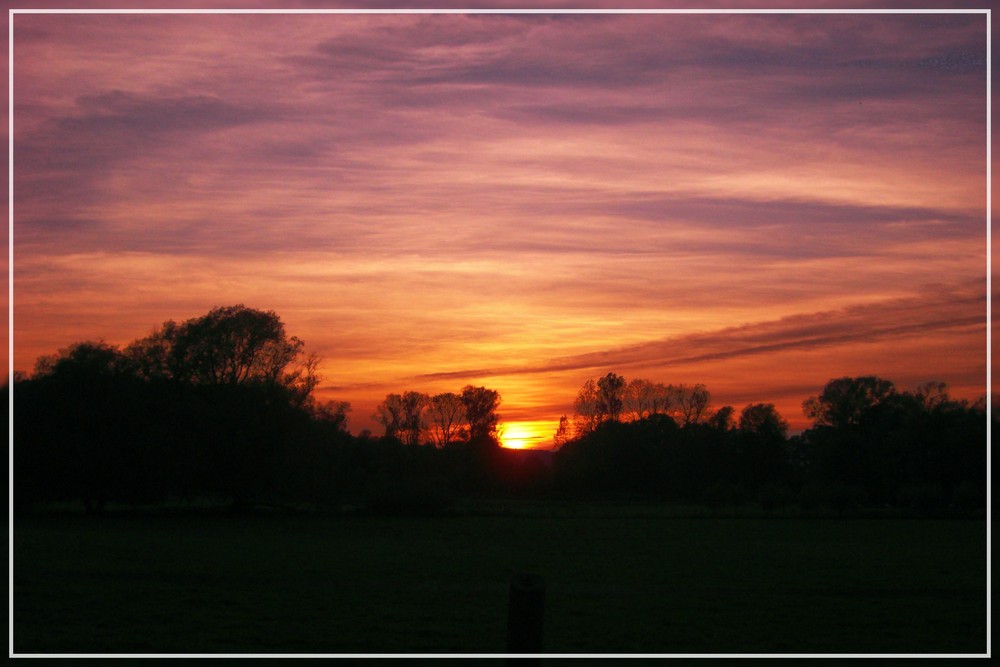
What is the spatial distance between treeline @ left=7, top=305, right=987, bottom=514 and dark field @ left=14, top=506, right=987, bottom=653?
407 cm

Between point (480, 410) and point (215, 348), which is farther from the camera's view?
point (480, 410)

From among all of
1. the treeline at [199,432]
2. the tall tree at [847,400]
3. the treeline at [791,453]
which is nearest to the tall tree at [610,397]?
the treeline at [791,453]

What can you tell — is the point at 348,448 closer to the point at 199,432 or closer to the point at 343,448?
the point at 343,448

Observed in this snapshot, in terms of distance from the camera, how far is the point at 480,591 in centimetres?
1978

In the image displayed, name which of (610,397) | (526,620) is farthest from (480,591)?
(610,397)

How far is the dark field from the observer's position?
13.6 m

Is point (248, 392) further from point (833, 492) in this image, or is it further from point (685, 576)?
point (685, 576)

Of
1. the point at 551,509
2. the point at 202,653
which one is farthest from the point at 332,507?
the point at 202,653

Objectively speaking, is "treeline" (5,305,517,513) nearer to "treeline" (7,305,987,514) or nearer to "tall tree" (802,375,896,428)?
"treeline" (7,305,987,514)

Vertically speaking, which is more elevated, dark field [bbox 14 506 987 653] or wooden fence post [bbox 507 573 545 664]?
wooden fence post [bbox 507 573 545 664]

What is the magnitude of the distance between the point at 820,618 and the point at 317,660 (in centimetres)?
906

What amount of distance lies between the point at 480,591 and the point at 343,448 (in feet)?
137

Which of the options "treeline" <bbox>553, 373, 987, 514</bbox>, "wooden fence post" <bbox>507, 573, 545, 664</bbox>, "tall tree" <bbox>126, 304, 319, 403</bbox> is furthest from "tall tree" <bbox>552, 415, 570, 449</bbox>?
"wooden fence post" <bbox>507, 573, 545, 664</bbox>

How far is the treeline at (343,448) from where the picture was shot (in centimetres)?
3875
